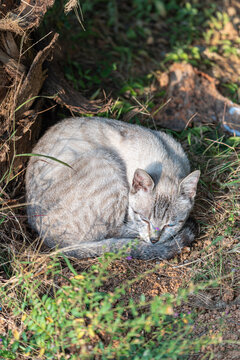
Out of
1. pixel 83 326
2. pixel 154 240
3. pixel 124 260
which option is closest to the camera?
pixel 83 326

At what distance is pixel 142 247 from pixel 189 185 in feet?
2.58

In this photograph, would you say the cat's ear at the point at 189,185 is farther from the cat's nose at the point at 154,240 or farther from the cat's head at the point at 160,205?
the cat's nose at the point at 154,240

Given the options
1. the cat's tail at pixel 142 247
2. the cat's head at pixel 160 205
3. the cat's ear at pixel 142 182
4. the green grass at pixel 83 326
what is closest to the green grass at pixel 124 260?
the green grass at pixel 83 326

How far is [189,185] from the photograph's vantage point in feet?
12.9

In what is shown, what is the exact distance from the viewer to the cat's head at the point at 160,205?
3.94 m

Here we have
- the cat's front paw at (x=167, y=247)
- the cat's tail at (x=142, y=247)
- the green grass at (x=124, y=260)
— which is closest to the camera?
the green grass at (x=124, y=260)

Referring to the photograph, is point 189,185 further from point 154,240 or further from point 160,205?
point 154,240

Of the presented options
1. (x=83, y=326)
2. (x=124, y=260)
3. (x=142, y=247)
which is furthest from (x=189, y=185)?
(x=83, y=326)

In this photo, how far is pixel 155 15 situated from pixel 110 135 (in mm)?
4148

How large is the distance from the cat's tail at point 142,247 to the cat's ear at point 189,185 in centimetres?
42

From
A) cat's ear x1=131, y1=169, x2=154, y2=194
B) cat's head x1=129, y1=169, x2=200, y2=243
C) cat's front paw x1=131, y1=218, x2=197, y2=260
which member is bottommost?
cat's front paw x1=131, y1=218, x2=197, y2=260

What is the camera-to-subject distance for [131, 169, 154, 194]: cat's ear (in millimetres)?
3822

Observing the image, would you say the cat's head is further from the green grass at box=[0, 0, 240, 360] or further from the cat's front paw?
the green grass at box=[0, 0, 240, 360]

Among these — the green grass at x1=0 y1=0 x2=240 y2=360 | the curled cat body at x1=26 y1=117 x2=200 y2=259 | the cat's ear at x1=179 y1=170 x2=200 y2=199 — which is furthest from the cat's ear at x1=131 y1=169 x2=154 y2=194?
the green grass at x1=0 y1=0 x2=240 y2=360
